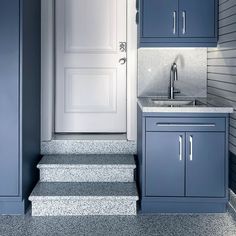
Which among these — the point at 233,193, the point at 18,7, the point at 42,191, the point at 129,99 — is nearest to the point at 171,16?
the point at 129,99

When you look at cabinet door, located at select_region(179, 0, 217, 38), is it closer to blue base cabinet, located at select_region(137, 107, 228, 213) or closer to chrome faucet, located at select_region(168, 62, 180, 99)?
chrome faucet, located at select_region(168, 62, 180, 99)

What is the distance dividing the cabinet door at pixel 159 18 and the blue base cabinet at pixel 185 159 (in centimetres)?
85

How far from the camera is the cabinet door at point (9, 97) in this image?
13.4 ft

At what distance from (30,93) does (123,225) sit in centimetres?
146

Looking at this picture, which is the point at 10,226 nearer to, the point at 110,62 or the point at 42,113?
the point at 42,113

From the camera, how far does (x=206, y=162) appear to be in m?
4.17

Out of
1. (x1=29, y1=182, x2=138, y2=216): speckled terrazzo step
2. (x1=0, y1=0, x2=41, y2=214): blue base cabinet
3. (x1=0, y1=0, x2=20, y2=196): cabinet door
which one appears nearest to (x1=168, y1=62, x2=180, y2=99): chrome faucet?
(x1=29, y1=182, x2=138, y2=216): speckled terrazzo step

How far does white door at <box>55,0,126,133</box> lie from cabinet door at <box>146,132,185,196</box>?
133 centimetres

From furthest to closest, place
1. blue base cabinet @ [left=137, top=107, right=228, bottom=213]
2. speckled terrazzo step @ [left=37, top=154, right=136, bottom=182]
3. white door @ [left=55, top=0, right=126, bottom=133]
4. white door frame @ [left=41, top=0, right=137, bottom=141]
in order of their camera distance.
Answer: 1. white door @ [left=55, top=0, right=126, bottom=133]
2. white door frame @ [left=41, top=0, right=137, bottom=141]
3. speckled terrazzo step @ [left=37, top=154, right=136, bottom=182]
4. blue base cabinet @ [left=137, top=107, right=228, bottom=213]

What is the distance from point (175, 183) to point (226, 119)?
690mm

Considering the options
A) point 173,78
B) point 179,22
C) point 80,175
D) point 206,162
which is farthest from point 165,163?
point 179,22

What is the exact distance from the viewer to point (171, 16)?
4.49 meters

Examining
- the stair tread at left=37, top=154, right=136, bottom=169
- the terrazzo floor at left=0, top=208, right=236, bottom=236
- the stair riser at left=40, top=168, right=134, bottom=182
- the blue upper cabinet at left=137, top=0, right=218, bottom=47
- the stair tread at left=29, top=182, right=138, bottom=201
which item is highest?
the blue upper cabinet at left=137, top=0, right=218, bottom=47

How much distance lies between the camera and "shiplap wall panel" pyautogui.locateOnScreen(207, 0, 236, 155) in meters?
4.02
